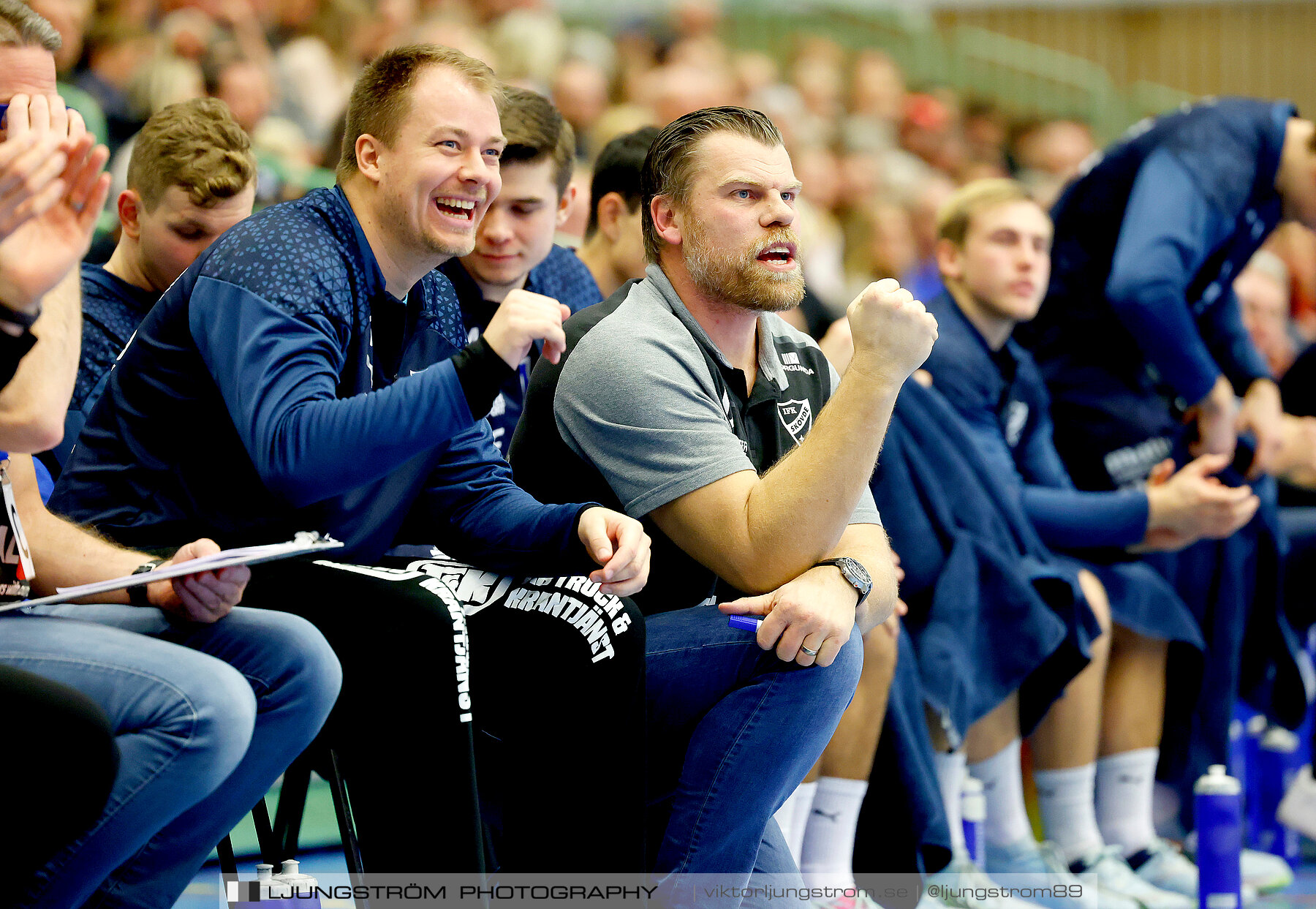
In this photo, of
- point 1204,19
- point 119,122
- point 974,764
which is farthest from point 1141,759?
point 1204,19

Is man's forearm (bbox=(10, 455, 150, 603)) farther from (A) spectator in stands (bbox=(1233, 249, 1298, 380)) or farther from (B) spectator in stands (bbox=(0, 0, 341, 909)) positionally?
(A) spectator in stands (bbox=(1233, 249, 1298, 380))

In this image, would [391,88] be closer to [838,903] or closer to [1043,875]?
[838,903]

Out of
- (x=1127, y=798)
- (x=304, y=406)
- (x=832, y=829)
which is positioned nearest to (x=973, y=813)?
(x=832, y=829)

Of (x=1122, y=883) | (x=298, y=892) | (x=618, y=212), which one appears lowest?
(x=1122, y=883)

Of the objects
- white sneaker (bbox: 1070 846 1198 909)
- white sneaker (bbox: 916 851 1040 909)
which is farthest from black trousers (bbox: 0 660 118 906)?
white sneaker (bbox: 1070 846 1198 909)

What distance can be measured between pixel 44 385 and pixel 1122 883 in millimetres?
2501

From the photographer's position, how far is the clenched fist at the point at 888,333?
188cm

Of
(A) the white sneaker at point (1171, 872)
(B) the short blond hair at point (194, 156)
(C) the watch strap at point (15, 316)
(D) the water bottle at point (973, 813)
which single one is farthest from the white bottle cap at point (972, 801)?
(C) the watch strap at point (15, 316)

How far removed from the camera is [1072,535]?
3.39 m

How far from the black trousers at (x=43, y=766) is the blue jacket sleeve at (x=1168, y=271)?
281 centimetres

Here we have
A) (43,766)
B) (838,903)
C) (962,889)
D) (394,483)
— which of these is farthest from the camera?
(962,889)

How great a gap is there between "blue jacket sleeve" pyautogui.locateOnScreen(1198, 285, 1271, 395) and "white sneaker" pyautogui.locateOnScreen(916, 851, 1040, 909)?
5.78ft

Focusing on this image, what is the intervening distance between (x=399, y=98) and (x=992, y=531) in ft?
5.51

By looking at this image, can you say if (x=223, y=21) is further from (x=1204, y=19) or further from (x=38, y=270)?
(x=1204, y=19)
